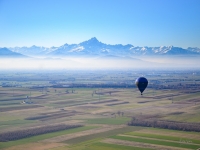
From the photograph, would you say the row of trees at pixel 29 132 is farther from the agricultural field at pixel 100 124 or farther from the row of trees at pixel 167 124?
the row of trees at pixel 167 124

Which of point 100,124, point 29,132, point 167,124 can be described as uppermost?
point 167,124

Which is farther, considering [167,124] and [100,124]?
[100,124]

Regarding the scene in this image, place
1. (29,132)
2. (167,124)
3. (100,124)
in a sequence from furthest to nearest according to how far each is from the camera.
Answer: (100,124)
(167,124)
(29,132)

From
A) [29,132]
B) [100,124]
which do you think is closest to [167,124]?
[100,124]

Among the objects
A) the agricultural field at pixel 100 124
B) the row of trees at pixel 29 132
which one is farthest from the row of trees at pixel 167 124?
the row of trees at pixel 29 132

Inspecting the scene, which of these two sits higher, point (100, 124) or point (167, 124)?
point (167, 124)

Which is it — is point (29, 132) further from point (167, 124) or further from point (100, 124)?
point (167, 124)

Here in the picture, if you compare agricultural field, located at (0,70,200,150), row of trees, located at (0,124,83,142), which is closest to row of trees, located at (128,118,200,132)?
agricultural field, located at (0,70,200,150)
